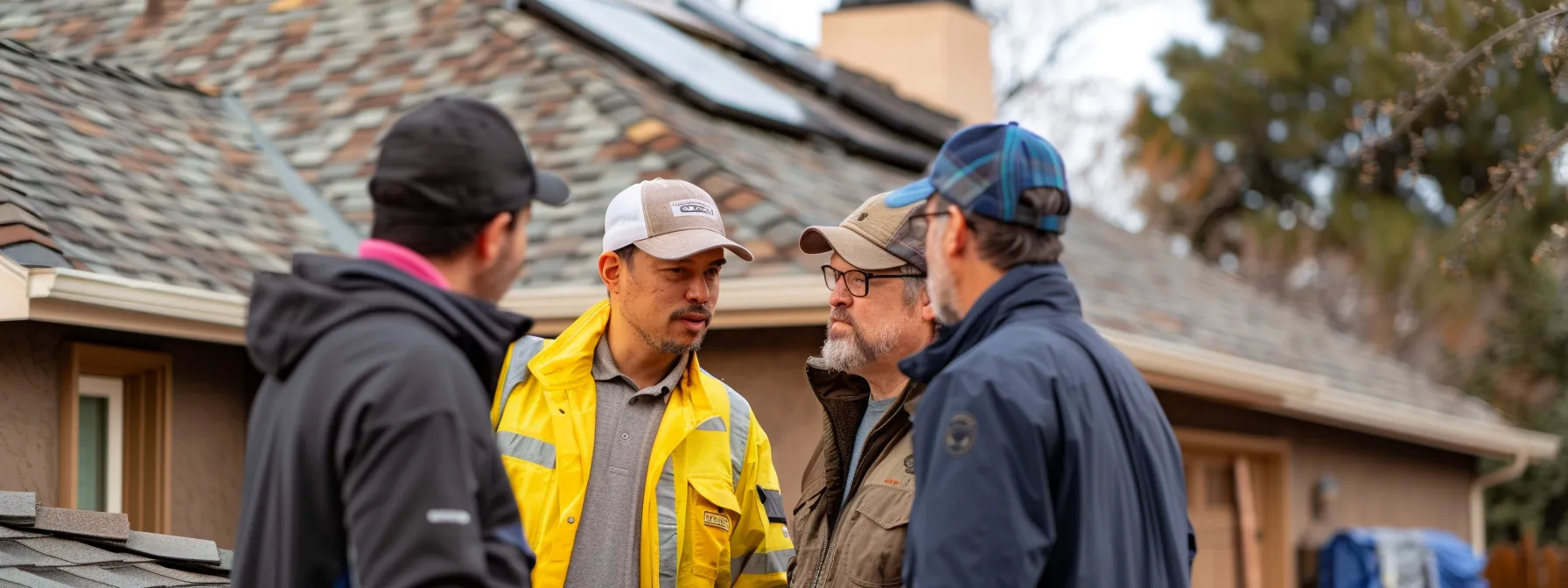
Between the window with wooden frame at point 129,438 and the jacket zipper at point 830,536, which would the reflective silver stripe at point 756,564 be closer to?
the jacket zipper at point 830,536

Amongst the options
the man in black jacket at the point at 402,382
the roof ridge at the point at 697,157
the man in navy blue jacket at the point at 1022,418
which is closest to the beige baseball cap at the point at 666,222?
the man in navy blue jacket at the point at 1022,418

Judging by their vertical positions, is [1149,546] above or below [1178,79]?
below

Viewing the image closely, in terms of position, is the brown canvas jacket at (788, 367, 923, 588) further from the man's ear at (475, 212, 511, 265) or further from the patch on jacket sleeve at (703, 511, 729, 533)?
the man's ear at (475, 212, 511, 265)

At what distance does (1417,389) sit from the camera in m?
12.8

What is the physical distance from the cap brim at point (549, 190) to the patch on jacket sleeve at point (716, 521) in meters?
1.24

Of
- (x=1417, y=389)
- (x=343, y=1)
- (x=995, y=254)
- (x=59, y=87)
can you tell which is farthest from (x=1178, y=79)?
(x=995, y=254)

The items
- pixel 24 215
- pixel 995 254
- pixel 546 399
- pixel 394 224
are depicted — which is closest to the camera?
pixel 394 224

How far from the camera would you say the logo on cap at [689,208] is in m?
3.84

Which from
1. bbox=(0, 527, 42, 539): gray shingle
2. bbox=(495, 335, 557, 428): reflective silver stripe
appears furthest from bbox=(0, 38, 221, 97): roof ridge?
bbox=(495, 335, 557, 428): reflective silver stripe

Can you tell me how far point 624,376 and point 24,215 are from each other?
2.67m

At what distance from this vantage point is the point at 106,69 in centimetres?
798

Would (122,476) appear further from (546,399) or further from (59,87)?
(546,399)

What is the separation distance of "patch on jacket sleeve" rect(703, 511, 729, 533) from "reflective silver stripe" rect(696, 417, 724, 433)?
0.20 metres

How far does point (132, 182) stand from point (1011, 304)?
499 cm
